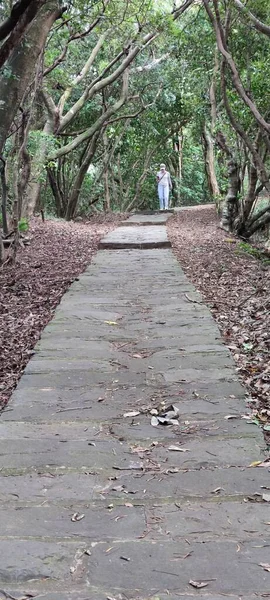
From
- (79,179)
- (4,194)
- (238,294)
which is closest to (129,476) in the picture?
(238,294)

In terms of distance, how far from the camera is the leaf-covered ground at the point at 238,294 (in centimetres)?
343

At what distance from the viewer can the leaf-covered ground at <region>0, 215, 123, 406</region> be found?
12.6 feet

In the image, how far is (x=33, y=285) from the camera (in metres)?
5.84

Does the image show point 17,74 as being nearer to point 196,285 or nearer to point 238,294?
point 196,285

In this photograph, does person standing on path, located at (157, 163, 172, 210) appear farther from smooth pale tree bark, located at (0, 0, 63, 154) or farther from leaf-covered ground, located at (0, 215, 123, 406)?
smooth pale tree bark, located at (0, 0, 63, 154)

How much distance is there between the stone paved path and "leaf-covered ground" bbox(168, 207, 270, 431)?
0.15 meters

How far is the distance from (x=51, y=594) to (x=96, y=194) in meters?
16.7

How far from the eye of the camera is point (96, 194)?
17.8 meters

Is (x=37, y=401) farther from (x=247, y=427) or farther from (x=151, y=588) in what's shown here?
(x=151, y=588)

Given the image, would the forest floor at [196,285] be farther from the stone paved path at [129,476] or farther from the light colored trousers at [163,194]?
the light colored trousers at [163,194]

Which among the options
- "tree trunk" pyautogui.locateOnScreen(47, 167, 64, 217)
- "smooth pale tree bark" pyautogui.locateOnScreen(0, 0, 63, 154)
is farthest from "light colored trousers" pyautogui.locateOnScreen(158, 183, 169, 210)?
"smooth pale tree bark" pyautogui.locateOnScreen(0, 0, 63, 154)

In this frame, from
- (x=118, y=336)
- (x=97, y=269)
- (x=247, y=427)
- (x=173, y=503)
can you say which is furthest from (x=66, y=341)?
(x=97, y=269)

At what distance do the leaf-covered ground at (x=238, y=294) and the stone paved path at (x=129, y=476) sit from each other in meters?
0.15

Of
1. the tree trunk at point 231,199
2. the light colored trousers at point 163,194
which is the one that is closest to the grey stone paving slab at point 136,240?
the tree trunk at point 231,199
